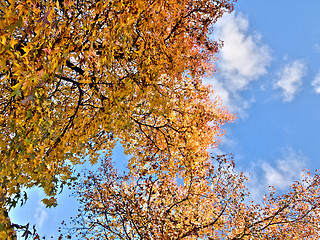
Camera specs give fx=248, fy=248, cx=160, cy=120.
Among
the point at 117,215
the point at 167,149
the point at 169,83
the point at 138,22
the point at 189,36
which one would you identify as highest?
the point at 189,36

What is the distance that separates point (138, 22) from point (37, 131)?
5471mm

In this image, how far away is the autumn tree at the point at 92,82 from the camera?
4.61 m

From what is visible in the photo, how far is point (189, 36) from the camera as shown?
13.1 metres

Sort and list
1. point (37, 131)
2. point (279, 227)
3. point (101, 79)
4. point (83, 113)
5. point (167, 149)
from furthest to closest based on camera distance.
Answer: point (279, 227), point (167, 149), point (83, 113), point (101, 79), point (37, 131)

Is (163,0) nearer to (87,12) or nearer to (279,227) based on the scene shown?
(87,12)

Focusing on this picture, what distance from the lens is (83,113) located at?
980 centimetres

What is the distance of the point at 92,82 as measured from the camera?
25.0 ft

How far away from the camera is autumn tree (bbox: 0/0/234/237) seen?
15.1 feet

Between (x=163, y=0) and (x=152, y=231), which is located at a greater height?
(x=163, y=0)

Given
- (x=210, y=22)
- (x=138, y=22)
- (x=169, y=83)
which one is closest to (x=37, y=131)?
(x=138, y=22)

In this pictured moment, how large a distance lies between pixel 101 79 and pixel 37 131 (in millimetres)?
2552

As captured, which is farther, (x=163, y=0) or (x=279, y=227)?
(x=279, y=227)

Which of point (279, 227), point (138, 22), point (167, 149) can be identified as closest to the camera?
point (138, 22)

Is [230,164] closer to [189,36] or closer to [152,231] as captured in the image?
[152,231]
